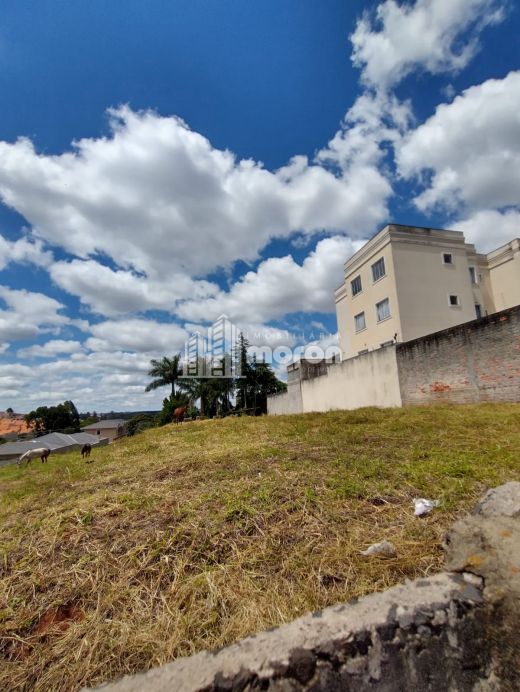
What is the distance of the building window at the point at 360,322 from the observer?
60.3 ft

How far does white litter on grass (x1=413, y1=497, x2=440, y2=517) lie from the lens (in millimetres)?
2039

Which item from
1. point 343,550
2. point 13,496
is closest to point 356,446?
point 343,550

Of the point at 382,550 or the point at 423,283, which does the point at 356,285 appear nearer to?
the point at 423,283

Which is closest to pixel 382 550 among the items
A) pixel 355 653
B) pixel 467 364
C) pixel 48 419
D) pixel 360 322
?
pixel 355 653

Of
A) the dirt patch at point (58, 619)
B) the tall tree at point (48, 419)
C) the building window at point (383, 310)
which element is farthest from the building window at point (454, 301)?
the tall tree at point (48, 419)

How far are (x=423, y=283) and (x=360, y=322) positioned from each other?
3.95 m

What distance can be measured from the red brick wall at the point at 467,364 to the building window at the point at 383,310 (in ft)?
22.2

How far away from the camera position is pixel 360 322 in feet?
61.4

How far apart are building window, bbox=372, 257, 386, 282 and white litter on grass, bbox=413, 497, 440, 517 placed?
1578 cm

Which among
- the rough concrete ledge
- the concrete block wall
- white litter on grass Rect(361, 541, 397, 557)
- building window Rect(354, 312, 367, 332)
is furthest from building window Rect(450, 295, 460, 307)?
the rough concrete ledge

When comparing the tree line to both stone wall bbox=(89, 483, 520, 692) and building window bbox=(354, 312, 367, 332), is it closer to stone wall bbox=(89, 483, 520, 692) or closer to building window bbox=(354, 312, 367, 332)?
building window bbox=(354, 312, 367, 332)

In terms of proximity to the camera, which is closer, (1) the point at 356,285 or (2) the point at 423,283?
(2) the point at 423,283

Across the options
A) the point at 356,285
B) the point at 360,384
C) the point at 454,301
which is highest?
the point at 356,285

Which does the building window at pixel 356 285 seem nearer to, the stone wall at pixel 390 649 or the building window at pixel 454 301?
the building window at pixel 454 301
